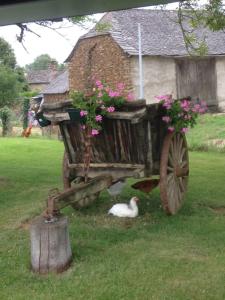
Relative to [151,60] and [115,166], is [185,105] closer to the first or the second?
[115,166]

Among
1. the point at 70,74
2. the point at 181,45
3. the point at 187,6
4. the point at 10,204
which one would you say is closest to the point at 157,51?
the point at 181,45

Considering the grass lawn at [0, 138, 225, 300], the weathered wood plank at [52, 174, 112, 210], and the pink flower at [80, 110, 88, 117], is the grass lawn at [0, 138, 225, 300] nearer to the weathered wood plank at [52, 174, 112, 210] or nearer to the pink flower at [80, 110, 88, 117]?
the weathered wood plank at [52, 174, 112, 210]

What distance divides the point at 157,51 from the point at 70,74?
6.54 metres

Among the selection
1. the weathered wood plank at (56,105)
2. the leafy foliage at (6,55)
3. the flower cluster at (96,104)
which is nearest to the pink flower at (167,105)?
the flower cluster at (96,104)

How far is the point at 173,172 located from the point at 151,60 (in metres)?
20.6

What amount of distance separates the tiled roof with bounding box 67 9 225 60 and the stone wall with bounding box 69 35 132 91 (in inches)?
16.1

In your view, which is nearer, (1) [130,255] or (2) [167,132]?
(1) [130,255]

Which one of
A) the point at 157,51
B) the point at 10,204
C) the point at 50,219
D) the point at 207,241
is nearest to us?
the point at 50,219

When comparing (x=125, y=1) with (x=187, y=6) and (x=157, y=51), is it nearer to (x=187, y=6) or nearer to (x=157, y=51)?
(x=187, y=6)

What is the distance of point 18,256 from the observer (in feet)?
18.2

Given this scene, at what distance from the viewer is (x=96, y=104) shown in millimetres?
6109

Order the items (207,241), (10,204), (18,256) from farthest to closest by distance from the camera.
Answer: (10,204), (207,241), (18,256)

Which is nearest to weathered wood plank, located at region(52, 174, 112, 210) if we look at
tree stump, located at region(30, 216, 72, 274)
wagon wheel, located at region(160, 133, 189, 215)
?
tree stump, located at region(30, 216, 72, 274)

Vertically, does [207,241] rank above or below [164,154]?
below
